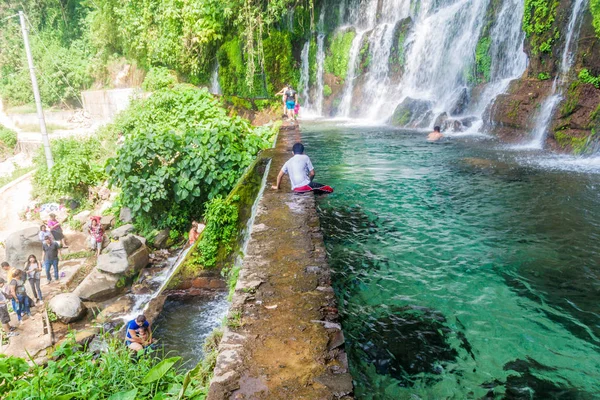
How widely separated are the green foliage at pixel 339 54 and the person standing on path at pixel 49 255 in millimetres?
15531

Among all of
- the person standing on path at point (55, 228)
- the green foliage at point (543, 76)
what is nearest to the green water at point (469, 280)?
the green foliage at point (543, 76)

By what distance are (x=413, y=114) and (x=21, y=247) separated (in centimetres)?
1365

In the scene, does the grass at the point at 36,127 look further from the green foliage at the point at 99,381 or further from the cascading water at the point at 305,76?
the green foliage at the point at 99,381

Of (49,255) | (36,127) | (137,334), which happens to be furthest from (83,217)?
(36,127)

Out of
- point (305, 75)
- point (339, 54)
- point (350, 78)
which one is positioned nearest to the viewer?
point (350, 78)

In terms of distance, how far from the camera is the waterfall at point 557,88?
11.9 m

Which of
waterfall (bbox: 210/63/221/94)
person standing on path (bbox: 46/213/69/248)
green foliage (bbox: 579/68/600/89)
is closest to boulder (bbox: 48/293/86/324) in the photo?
person standing on path (bbox: 46/213/69/248)

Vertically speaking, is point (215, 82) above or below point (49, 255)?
above

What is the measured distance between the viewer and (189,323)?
574cm

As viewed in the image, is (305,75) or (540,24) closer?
(540,24)

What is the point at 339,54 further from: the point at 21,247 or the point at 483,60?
the point at 21,247

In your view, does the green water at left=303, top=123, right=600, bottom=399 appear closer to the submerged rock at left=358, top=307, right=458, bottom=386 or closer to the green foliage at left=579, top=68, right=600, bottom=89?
the submerged rock at left=358, top=307, right=458, bottom=386

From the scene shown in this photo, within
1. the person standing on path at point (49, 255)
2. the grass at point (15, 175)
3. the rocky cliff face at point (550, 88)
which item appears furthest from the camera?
the grass at point (15, 175)

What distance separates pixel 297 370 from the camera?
2840 mm
